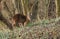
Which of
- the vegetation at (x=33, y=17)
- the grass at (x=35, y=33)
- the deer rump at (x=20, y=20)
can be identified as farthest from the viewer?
the deer rump at (x=20, y=20)

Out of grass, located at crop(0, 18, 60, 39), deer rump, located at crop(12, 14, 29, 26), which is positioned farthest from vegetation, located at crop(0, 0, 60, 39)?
deer rump, located at crop(12, 14, 29, 26)

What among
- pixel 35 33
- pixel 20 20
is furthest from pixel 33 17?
Answer: pixel 35 33

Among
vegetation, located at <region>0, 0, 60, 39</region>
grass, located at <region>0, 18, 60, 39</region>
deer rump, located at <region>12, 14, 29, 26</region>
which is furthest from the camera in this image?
deer rump, located at <region>12, 14, 29, 26</region>

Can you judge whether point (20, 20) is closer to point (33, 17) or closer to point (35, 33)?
point (33, 17)

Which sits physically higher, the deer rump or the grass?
the grass

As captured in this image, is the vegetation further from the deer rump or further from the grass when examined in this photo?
the deer rump

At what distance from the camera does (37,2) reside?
41.9 ft

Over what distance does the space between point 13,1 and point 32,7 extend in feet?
3.52

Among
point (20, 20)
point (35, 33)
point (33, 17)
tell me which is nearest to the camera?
point (35, 33)

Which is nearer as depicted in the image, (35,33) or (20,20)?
(35,33)

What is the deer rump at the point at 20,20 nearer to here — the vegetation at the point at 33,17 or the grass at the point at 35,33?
the vegetation at the point at 33,17

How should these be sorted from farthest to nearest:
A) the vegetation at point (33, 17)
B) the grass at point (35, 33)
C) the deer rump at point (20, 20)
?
the deer rump at point (20, 20), the vegetation at point (33, 17), the grass at point (35, 33)

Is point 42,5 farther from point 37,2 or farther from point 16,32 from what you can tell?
point 16,32

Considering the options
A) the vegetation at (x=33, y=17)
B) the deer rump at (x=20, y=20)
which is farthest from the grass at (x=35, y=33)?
the deer rump at (x=20, y=20)
